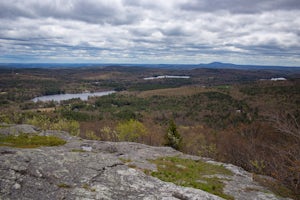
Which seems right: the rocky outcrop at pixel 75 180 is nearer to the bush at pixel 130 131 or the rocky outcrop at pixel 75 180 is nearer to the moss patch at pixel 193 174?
the moss patch at pixel 193 174

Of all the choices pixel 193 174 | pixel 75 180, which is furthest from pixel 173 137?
pixel 75 180

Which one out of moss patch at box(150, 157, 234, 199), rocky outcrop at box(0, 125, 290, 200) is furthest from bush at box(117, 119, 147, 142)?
rocky outcrop at box(0, 125, 290, 200)

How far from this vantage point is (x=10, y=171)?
14.3m

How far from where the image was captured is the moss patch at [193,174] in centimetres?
2009

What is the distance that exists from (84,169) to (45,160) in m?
2.95

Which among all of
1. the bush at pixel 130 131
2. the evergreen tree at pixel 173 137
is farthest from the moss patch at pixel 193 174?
the bush at pixel 130 131

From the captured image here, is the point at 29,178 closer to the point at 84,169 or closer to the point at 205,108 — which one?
the point at 84,169

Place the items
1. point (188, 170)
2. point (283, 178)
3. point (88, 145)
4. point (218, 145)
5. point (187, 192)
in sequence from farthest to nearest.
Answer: point (218, 145), point (88, 145), point (188, 170), point (283, 178), point (187, 192)

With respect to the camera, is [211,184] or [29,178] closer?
[29,178]

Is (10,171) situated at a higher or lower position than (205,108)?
higher

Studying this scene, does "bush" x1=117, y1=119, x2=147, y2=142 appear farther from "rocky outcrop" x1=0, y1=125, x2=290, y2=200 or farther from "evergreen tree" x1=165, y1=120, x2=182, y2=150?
"rocky outcrop" x1=0, y1=125, x2=290, y2=200

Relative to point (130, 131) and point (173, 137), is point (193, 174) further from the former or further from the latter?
point (130, 131)

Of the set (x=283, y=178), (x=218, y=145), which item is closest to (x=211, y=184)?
(x=283, y=178)

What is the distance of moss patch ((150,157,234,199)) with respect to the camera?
20.1 metres
